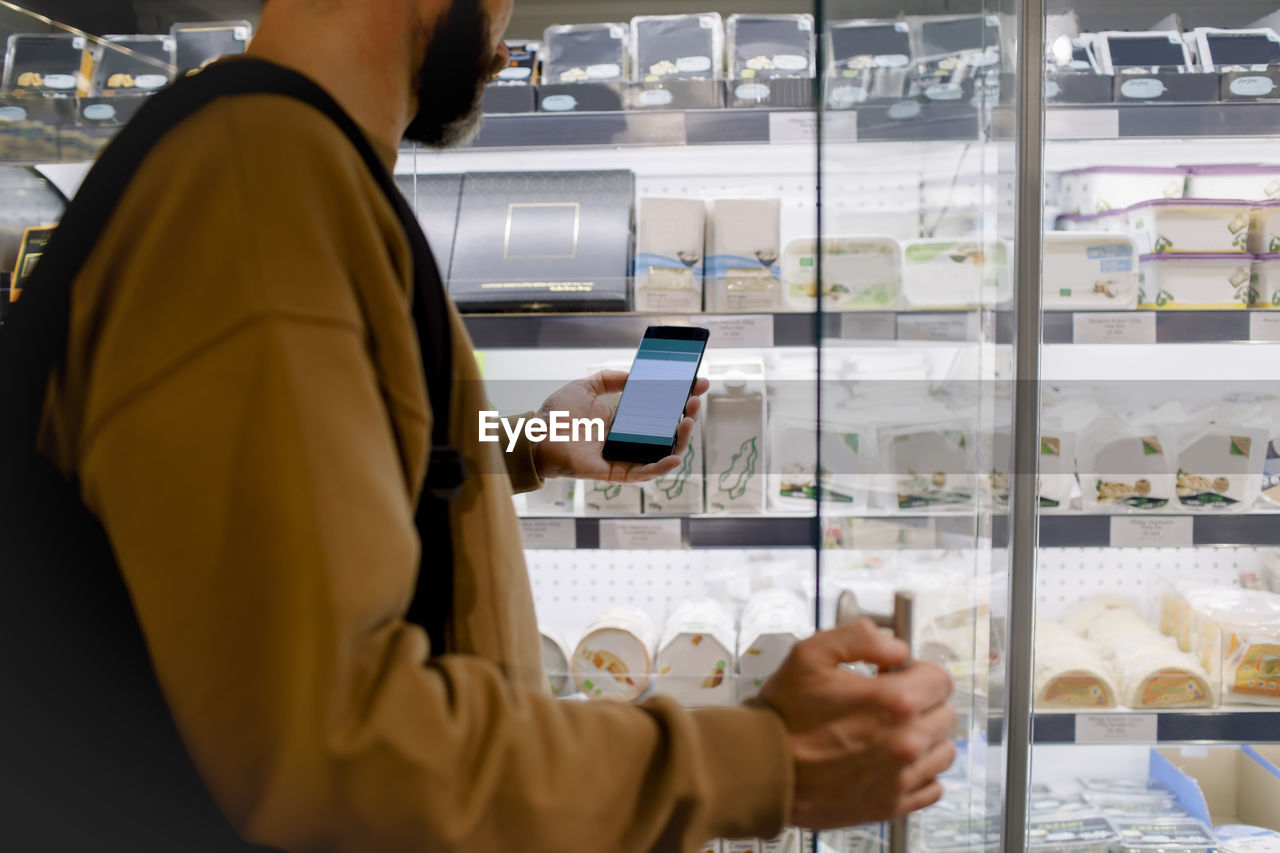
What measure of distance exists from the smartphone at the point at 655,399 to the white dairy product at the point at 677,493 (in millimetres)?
690

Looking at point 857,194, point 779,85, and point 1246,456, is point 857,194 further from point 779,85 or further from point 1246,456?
point 1246,456

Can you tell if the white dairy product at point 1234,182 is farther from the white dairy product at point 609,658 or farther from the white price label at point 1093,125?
the white dairy product at point 609,658

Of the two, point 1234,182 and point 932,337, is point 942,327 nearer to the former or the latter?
point 932,337

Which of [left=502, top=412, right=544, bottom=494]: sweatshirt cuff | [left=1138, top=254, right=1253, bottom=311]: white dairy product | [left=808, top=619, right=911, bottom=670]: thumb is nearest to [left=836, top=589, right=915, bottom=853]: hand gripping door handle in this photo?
[left=808, top=619, right=911, bottom=670]: thumb

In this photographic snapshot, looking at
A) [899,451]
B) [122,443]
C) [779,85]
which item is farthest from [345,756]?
[779,85]

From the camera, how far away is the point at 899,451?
995 mm

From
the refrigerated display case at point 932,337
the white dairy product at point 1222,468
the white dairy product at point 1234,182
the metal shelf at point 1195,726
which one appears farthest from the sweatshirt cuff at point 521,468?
the white dairy product at point 1234,182

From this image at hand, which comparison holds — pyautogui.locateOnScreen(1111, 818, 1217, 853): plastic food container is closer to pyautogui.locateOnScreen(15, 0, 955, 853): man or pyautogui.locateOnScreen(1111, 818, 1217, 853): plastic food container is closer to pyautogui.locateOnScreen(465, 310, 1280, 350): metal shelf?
pyautogui.locateOnScreen(465, 310, 1280, 350): metal shelf

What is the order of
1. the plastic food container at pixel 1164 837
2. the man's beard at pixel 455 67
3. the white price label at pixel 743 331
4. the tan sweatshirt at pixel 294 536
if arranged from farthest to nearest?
the white price label at pixel 743 331 < the plastic food container at pixel 1164 837 < the man's beard at pixel 455 67 < the tan sweatshirt at pixel 294 536

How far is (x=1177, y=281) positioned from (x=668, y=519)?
1027 millimetres

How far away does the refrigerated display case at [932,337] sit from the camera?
99 cm

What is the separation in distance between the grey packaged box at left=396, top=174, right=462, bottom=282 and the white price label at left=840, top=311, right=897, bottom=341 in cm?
86

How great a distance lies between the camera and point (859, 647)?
0.50m

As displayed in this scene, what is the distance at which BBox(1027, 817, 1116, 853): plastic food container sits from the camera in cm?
144
